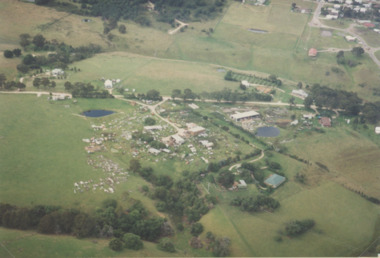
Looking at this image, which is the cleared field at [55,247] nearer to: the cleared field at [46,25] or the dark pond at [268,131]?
the dark pond at [268,131]

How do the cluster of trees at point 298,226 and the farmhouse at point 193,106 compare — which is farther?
the farmhouse at point 193,106

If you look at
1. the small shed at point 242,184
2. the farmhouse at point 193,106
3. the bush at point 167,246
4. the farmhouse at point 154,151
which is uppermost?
the farmhouse at point 193,106

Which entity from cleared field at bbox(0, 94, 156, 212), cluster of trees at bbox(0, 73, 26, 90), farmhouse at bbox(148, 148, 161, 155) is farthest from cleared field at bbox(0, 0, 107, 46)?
farmhouse at bbox(148, 148, 161, 155)

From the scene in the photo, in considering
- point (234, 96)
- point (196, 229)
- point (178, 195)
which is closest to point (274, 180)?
point (178, 195)

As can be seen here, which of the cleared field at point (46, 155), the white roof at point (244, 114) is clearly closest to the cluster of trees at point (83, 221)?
the cleared field at point (46, 155)

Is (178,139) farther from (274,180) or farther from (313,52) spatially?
(313,52)

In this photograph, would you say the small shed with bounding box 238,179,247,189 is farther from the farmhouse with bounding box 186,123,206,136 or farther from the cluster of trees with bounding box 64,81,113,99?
the cluster of trees with bounding box 64,81,113,99
